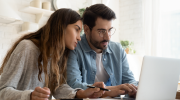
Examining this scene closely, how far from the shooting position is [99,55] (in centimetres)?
157

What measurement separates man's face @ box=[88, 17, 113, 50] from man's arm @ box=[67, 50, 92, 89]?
22 cm

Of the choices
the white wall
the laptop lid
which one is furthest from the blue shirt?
the white wall

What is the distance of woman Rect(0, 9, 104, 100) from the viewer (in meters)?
0.95

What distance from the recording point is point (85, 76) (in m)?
1.44

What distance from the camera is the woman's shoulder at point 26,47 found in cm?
102

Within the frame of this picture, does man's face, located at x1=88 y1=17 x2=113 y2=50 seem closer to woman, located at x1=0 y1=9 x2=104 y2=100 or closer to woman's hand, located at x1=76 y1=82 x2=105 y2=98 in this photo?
woman, located at x1=0 y1=9 x2=104 y2=100

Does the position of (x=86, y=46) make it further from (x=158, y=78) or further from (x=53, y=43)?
(x=158, y=78)

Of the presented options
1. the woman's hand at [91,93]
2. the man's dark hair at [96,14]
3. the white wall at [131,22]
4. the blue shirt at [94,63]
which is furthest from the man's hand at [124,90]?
the white wall at [131,22]

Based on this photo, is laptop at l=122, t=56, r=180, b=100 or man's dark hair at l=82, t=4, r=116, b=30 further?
man's dark hair at l=82, t=4, r=116, b=30

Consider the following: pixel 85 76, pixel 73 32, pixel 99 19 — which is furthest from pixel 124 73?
pixel 73 32

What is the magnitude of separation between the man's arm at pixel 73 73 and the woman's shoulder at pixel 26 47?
295mm

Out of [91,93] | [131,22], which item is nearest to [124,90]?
[91,93]

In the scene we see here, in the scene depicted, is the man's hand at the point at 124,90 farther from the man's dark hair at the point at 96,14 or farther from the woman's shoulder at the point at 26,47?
the man's dark hair at the point at 96,14

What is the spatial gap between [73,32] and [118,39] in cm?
289
